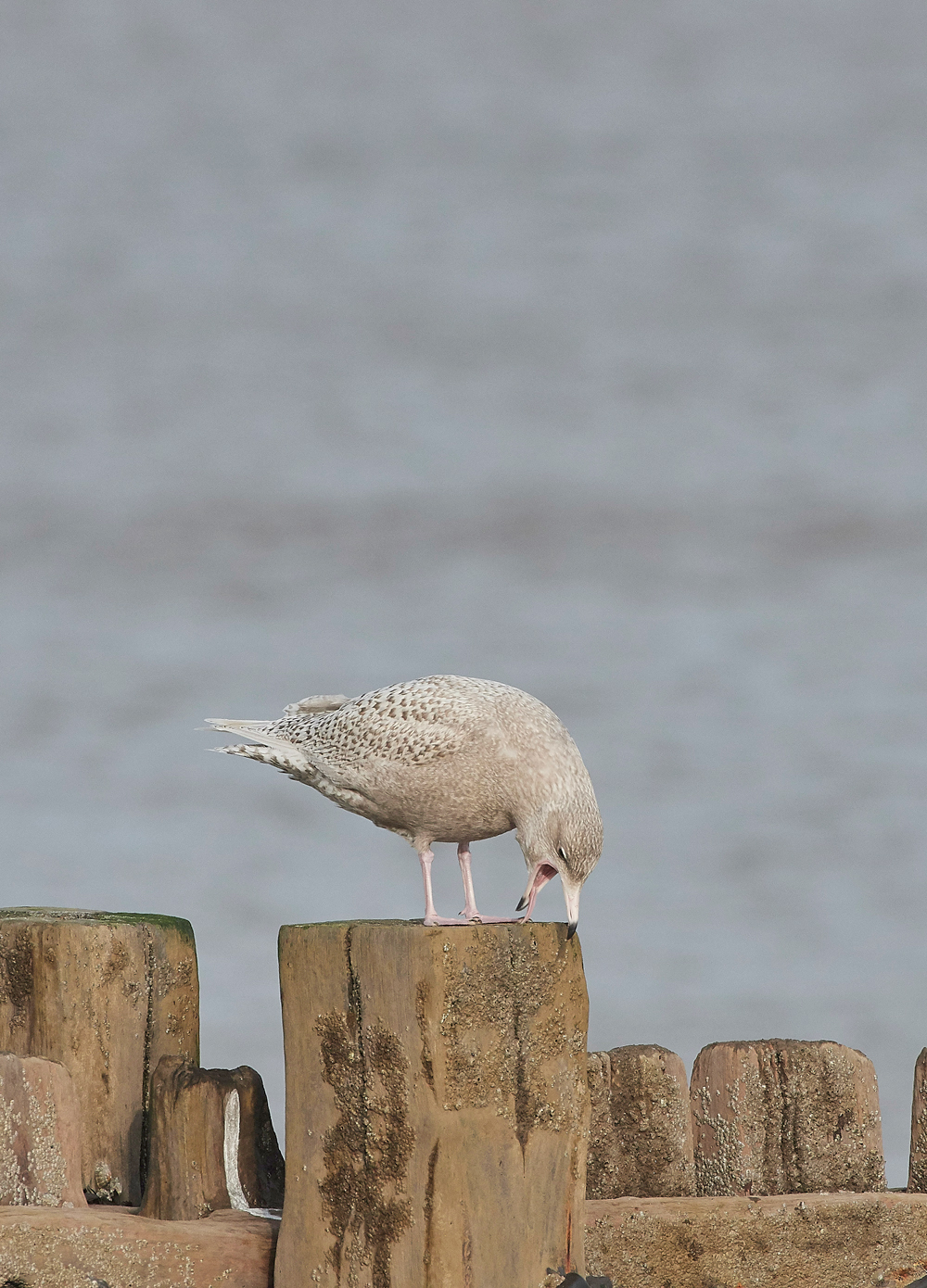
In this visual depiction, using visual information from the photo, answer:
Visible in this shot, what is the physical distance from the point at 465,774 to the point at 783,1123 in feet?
5.41

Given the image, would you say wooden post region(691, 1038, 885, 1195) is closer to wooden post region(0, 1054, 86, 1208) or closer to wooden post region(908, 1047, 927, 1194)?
wooden post region(908, 1047, 927, 1194)

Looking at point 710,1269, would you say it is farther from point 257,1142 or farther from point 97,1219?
point 97,1219

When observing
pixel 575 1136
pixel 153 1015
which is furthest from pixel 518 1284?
pixel 153 1015

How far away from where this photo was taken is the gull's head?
5137 millimetres

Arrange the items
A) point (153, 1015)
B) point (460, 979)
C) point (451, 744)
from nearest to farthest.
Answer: point (460, 979)
point (153, 1015)
point (451, 744)

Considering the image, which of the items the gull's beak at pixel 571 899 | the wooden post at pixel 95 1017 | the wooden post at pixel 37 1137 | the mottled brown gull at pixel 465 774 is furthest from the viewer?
the mottled brown gull at pixel 465 774

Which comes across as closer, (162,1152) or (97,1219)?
(97,1219)

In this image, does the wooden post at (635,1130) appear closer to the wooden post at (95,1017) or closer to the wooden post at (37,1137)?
the wooden post at (95,1017)

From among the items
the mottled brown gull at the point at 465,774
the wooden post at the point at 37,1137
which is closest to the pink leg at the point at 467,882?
the mottled brown gull at the point at 465,774

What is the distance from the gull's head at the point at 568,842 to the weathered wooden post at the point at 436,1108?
0.93 m

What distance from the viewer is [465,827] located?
559cm

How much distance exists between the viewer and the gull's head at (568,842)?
514cm

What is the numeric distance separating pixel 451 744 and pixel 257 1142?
1557 mm

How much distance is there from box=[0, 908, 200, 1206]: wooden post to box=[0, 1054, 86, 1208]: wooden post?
35 centimetres
